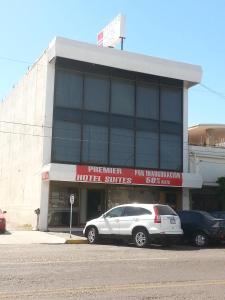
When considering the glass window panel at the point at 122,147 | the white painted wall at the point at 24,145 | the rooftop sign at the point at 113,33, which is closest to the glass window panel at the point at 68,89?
the white painted wall at the point at 24,145

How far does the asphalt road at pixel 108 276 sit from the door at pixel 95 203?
518 inches

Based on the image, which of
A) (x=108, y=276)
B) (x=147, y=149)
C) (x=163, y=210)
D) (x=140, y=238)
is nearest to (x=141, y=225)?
(x=140, y=238)

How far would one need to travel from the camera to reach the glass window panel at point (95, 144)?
2797 cm

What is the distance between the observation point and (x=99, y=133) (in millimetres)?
28391

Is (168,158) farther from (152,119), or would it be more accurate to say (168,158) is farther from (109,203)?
(109,203)

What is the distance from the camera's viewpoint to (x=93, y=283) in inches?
385

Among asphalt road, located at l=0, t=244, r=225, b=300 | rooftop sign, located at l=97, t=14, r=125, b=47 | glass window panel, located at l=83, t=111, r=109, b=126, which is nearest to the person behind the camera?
asphalt road, located at l=0, t=244, r=225, b=300

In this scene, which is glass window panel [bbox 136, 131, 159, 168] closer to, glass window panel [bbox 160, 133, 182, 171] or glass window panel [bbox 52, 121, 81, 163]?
glass window panel [bbox 160, 133, 182, 171]

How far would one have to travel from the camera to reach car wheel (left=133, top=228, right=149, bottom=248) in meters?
19.3

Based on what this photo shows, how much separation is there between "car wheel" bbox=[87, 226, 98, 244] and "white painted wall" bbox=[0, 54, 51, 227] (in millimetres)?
6802

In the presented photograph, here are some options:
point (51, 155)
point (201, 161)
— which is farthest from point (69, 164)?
point (201, 161)

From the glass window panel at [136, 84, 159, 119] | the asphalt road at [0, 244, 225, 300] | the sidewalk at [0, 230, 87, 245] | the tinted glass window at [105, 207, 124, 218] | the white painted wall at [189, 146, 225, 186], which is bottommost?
the asphalt road at [0, 244, 225, 300]

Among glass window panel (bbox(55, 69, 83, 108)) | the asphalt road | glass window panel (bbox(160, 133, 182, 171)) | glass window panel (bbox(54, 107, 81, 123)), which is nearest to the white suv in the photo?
the asphalt road

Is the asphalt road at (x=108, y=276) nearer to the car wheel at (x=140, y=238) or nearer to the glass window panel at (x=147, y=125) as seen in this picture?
the car wheel at (x=140, y=238)
